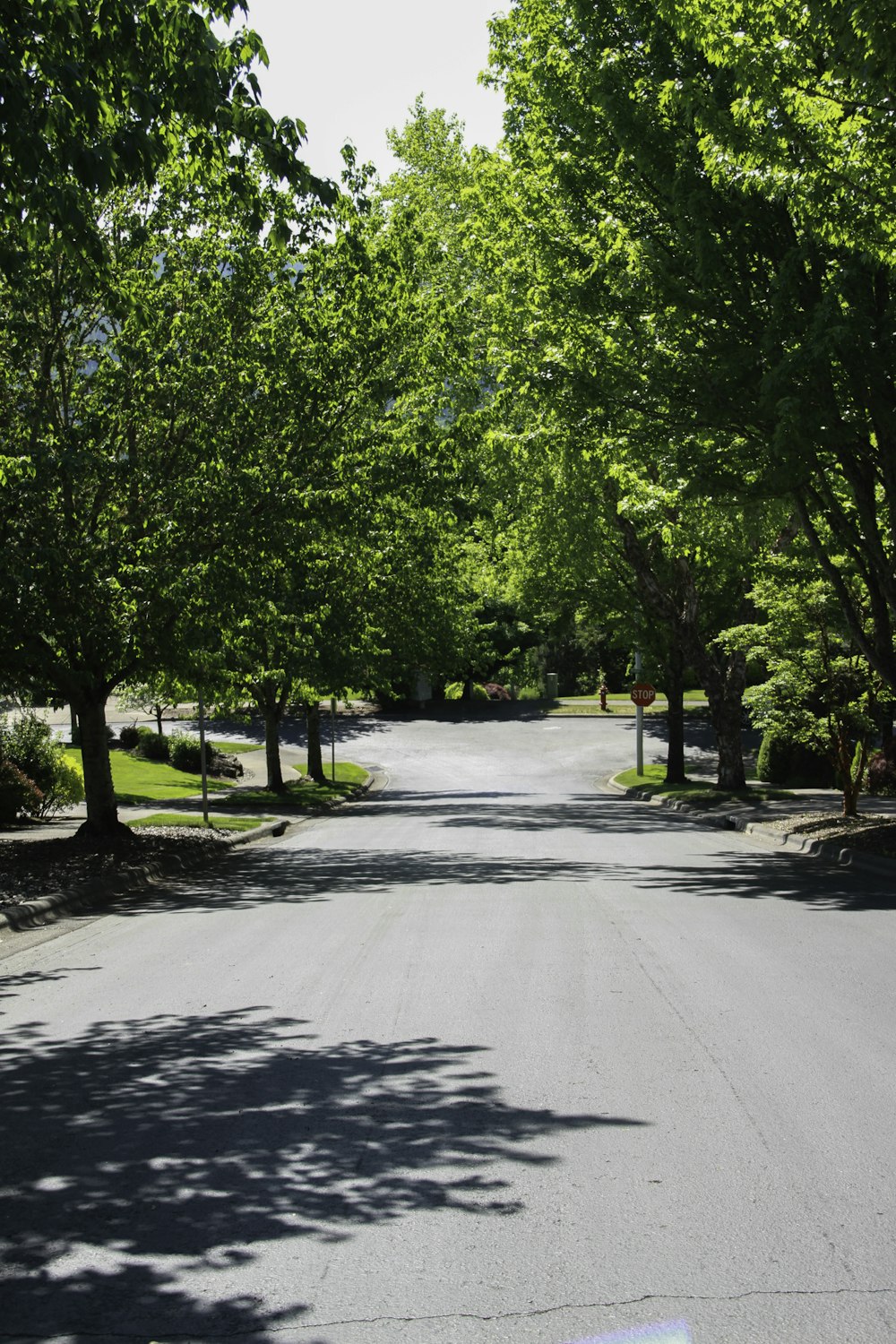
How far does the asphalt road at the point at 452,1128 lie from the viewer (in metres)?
3.83

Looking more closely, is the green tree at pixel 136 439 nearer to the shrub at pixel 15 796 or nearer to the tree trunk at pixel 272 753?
the shrub at pixel 15 796

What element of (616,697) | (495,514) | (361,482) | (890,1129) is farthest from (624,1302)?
(616,697)

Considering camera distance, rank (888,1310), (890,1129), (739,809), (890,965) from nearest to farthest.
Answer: (888,1310)
(890,1129)
(890,965)
(739,809)

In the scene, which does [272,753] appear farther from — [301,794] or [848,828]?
[848,828]

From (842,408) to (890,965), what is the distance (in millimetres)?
8213

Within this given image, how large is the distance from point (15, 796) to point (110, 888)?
30.2 feet

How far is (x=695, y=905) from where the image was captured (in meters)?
12.1

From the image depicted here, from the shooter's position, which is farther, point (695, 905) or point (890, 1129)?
point (695, 905)

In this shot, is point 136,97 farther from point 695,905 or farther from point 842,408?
point 842,408

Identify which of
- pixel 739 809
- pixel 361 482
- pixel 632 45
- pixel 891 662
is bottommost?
pixel 739 809

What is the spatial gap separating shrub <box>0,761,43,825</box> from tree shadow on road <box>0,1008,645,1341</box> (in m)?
16.3

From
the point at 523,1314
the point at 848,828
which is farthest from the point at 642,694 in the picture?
the point at 523,1314

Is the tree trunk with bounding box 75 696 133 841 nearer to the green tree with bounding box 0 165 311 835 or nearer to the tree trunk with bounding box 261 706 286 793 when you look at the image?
the green tree with bounding box 0 165 311 835

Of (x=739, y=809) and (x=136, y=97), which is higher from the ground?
(x=136, y=97)
